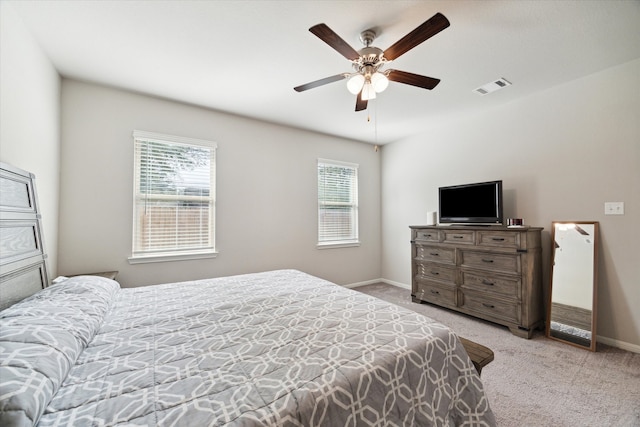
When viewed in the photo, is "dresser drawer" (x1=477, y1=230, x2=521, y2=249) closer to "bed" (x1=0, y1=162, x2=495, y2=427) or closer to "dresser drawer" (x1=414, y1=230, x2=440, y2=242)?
"dresser drawer" (x1=414, y1=230, x2=440, y2=242)

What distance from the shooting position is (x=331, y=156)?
445 centimetres

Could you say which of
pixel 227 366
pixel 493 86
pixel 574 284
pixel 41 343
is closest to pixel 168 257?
pixel 41 343

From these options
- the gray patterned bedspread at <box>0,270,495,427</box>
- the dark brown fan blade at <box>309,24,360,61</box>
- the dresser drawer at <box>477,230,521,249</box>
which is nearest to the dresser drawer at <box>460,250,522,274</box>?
the dresser drawer at <box>477,230,521,249</box>

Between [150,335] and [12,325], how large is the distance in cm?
48

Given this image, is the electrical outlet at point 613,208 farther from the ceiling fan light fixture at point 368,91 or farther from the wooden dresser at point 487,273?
the ceiling fan light fixture at point 368,91

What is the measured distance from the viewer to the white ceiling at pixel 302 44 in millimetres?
1795

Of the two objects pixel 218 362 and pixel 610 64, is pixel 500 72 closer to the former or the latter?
pixel 610 64

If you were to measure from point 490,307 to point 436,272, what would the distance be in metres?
0.73

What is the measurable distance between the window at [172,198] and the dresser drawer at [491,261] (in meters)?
3.22

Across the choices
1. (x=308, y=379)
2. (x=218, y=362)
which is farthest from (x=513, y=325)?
(x=218, y=362)

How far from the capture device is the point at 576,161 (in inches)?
108

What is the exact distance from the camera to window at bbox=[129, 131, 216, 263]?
9.73ft

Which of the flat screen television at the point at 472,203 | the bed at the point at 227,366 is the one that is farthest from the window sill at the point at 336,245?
the bed at the point at 227,366

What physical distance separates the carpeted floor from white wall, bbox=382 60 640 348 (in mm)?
551
